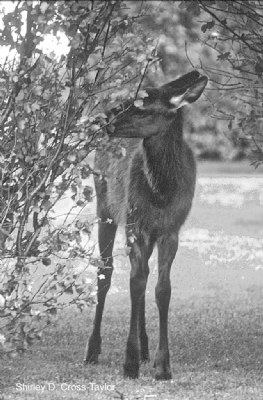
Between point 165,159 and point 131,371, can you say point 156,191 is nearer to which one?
Result: point 165,159

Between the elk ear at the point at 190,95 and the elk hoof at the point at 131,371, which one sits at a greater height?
the elk ear at the point at 190,95

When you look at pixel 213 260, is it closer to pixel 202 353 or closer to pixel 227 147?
pixel 227 147

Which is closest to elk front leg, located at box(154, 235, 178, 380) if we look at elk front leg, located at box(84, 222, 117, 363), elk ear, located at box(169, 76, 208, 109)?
elk front leg, located at box(84, 222, 117, 363)

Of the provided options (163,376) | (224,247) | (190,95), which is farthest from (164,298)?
(224,247)

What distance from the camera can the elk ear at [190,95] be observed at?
25.3ft

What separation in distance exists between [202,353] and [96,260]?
3833mm

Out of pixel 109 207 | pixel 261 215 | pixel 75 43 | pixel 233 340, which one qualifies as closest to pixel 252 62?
pixel 75 43

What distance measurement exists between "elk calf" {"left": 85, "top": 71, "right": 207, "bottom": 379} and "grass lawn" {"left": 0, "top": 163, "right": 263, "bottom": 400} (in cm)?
44

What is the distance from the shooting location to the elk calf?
7918 mm

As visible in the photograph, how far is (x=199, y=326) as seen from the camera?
10867 millimetres

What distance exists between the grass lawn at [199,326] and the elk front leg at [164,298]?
16 cm

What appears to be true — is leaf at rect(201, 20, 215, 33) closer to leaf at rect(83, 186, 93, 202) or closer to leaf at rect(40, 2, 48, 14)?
leaf at rect(40, 2, 48, 14)

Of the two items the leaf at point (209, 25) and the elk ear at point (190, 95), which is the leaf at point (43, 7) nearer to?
the leaf at point (209, 25)

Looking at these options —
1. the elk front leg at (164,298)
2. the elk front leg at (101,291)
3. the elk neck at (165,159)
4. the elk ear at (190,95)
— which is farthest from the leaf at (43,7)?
the elk front leg at (101,291)
